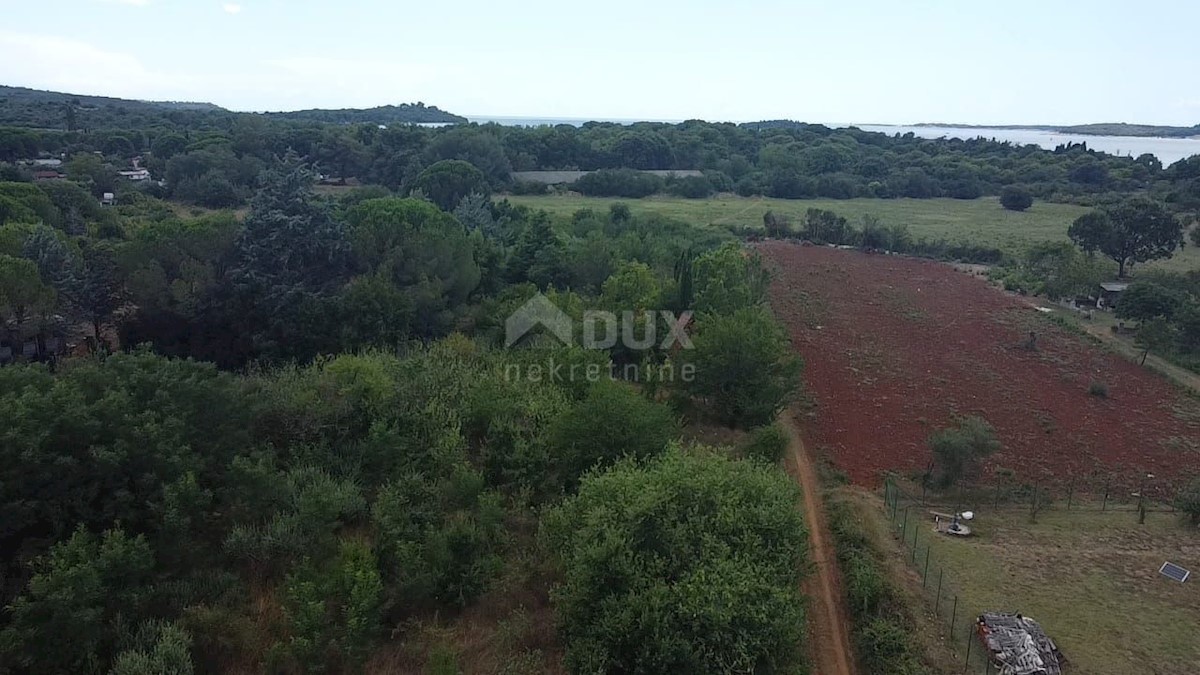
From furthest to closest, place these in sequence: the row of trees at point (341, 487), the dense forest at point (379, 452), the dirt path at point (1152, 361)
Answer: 1. the dirt path at point (1152, 361)
2. the dense forest at point (379, 452)
3. the row of trees at point (341, 487)

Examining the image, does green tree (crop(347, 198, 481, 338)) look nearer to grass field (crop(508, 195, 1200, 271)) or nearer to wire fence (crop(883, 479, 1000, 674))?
wire fence (crop(883, 479, 1000, 674))

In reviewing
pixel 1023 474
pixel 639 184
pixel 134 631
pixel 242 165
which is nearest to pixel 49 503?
pixel 134 631

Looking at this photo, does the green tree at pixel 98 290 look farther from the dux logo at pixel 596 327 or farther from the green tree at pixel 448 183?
the green tree at pixel 448 183

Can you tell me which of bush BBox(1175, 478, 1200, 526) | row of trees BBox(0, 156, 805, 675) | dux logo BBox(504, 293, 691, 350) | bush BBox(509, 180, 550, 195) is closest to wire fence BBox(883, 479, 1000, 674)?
row of trees BBox(0, 156, 805, 675)

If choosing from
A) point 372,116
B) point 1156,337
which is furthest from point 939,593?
point 372,116

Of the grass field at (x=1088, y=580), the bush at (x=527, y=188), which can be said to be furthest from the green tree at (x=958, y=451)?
the bush at (x=527, y=188)

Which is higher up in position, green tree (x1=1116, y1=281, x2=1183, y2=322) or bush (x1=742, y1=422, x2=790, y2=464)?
green tree (x1=1116, y1=281, x2=1183, y2=322)
